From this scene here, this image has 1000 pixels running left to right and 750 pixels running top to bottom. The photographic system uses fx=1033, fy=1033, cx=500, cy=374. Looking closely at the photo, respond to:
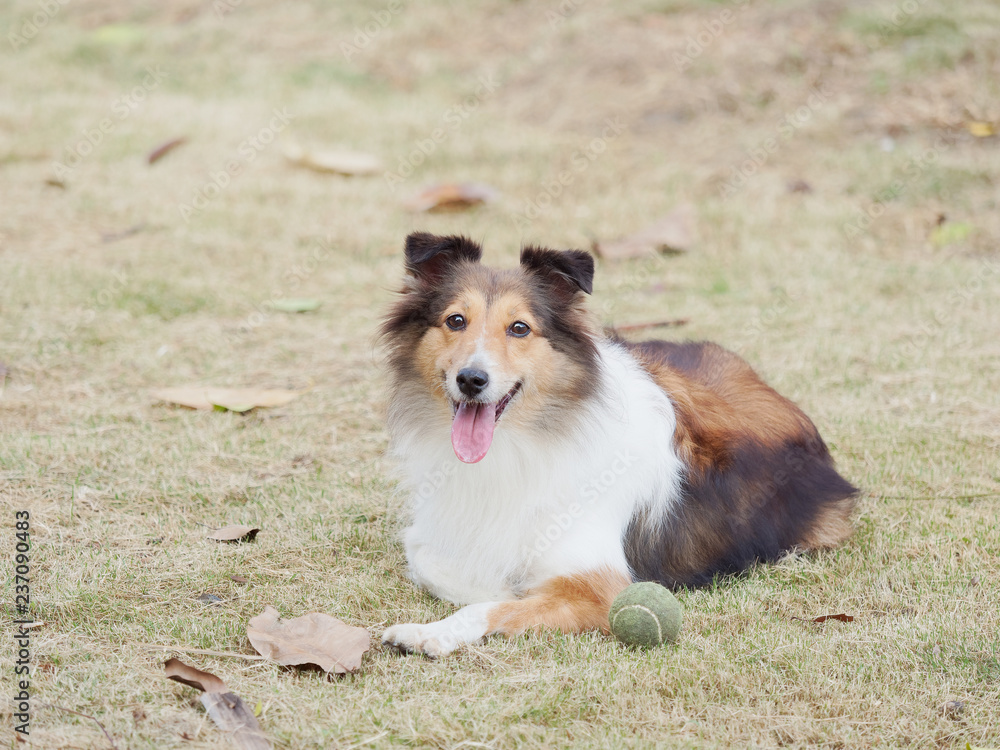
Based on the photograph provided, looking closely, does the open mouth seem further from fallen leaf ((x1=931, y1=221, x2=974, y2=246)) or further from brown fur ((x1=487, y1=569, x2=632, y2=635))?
fallen leaf ((x1=931, y1=221, x2=974, y2=246))

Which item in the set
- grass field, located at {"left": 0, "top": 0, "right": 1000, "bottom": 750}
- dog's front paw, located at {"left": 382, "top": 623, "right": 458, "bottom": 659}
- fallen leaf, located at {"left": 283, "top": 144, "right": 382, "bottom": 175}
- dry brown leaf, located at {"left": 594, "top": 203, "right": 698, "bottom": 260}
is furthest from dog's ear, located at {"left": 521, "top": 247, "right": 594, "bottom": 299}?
fallen leaf, located at {"left": 283, "top": 144, "right": 382, "bottom": 175}

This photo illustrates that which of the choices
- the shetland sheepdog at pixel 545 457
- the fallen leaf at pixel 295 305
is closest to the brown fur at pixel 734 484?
the shetland sheepdog at pixel 545 457

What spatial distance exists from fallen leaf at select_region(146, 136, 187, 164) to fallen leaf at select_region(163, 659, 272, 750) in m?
8.18

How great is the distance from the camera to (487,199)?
962cm

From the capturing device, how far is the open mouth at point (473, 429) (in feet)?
12.2

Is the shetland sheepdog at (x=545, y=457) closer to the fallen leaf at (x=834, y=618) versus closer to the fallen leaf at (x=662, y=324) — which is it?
the fallen leaf at (x=834, y=618)

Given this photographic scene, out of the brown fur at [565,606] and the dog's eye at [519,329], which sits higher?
the dog's eye at [519,329]

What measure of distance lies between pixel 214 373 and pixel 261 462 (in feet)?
4.70

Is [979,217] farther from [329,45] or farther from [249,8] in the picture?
[249,8]

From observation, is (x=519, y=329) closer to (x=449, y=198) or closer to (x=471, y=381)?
(x=471, y=381)

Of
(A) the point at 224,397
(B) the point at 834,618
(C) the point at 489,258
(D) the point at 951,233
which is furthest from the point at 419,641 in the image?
(D) the point at 951,233

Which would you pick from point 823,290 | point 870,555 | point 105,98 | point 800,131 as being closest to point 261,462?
point 870,555

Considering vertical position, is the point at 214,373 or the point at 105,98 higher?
the point at 105,98

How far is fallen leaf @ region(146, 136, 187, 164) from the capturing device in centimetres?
1038
